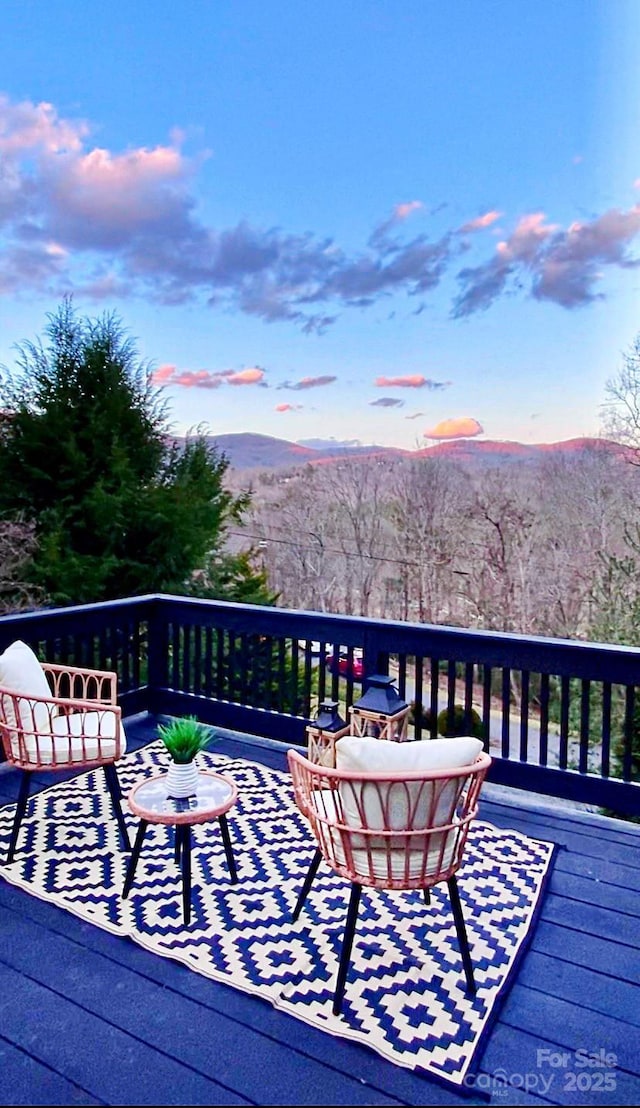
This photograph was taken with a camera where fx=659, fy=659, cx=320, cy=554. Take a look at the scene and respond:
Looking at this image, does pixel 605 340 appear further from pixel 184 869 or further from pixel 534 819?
pixel 184 869

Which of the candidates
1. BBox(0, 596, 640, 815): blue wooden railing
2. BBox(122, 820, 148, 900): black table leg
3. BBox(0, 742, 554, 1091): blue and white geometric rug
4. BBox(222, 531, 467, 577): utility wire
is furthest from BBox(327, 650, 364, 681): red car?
BBox(222, 531, 467, 577): utility wire

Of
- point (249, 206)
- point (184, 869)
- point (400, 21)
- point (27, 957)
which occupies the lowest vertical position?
point (27, 957)

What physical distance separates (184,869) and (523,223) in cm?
1064

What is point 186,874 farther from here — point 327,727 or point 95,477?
point 95,477

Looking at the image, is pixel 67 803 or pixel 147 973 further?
pixel 67 803

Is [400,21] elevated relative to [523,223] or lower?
elevated

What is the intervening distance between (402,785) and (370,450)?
36.5 feet

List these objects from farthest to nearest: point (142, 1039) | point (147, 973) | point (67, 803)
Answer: point (67, 803), point (147, 973), point (142, 1039)

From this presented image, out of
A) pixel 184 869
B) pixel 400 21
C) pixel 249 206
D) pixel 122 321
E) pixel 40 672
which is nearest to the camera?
pixel 184 869

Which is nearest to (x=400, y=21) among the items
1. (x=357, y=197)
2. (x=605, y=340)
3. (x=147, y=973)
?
(x=357, y=197)

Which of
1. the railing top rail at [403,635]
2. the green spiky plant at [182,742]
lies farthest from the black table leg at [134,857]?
the railing top rail at [403,635]

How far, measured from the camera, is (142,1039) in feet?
5.89

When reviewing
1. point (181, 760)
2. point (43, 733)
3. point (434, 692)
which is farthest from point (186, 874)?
point (434, 692)

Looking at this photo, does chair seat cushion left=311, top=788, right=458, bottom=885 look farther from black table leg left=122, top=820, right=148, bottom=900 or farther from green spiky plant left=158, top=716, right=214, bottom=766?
black table leg left=122, top=820, right=148, bottom=900
